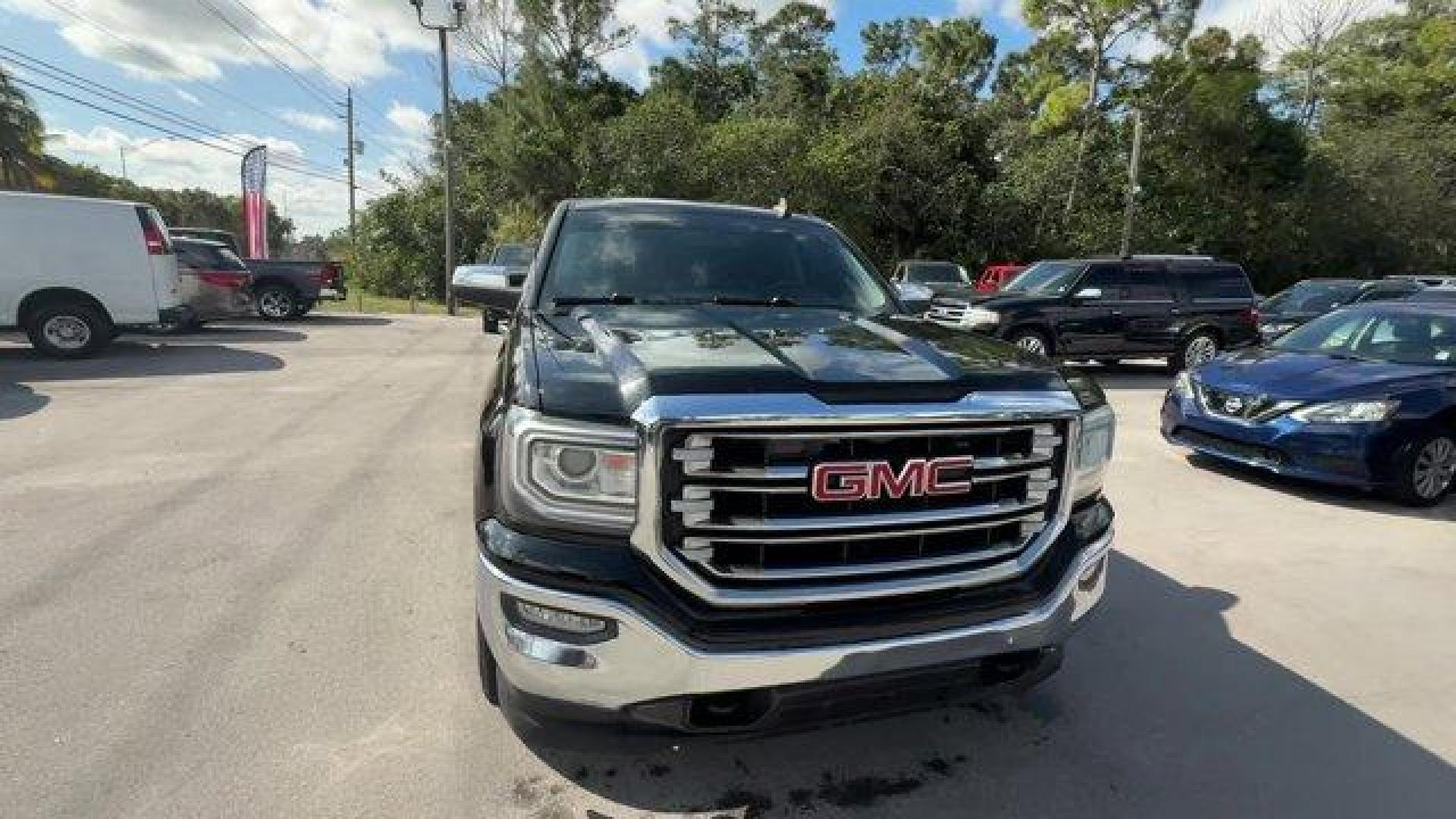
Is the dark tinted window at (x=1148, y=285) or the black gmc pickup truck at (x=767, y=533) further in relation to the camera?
the dark tinted window at (x=1148, y=285)

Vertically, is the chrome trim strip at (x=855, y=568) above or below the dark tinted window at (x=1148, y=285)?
below

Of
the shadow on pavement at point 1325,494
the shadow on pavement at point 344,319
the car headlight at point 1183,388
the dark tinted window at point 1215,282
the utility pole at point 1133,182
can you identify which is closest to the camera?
the shadow on pavement at point 1325,494

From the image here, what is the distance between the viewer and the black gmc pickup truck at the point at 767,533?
2.09 m

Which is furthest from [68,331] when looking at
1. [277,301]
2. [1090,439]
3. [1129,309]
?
[1129,309]

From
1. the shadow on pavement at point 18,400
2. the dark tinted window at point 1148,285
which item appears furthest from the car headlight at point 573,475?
the dark tinted window at point 1148,285

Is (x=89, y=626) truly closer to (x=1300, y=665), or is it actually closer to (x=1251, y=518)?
(x=1300, y=665)

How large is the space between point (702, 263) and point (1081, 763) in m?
2.53

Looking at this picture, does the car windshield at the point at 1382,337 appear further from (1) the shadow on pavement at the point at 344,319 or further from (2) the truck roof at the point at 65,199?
(1) the shadow on pavement at the point at 344,319

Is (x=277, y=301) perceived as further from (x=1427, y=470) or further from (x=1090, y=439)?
(x=1427, y=470)

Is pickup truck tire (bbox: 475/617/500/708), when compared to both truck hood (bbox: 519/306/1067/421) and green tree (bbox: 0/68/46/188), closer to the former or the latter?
truck hood (bbox: 519/306/1067/421)

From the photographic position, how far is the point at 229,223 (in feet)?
260

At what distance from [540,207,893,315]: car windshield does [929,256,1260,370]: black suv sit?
761cm

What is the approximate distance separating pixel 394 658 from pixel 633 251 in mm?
2030

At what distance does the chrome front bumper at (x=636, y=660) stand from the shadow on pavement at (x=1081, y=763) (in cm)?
28
